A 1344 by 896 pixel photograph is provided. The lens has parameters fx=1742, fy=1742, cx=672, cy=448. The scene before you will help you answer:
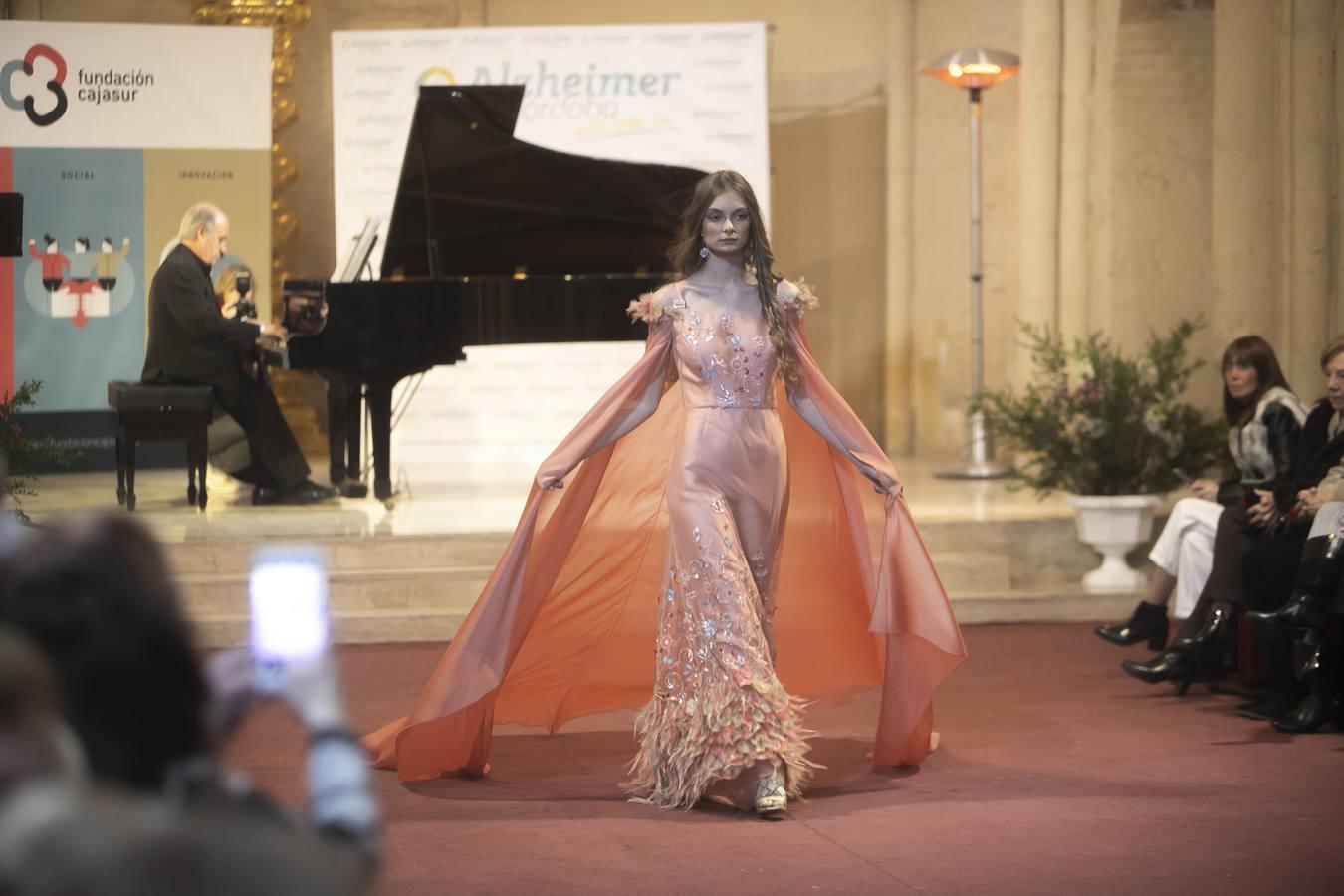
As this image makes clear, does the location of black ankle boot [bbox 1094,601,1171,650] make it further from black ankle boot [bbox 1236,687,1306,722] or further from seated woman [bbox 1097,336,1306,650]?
black ankle boot [bbox 1236,687,1306,722]

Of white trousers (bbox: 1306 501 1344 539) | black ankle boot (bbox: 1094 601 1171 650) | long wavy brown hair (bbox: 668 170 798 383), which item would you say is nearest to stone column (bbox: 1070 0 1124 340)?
black ankle boot (bbox: 1094 601 1171 650)

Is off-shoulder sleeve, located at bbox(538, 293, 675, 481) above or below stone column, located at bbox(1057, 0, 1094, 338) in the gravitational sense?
below

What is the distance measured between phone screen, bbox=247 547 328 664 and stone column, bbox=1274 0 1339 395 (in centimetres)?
767

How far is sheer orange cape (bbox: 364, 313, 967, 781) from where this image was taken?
4973mm

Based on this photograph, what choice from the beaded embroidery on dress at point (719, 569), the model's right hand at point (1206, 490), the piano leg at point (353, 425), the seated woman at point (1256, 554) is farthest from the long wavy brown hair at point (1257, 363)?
the piano leg at point (353, 425)

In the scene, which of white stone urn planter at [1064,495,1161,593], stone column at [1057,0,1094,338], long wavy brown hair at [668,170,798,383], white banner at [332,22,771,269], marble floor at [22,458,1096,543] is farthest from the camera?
white banner at [332,22,771,269]

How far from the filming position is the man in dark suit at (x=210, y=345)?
8625 millimetres

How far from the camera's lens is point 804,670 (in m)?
5.46

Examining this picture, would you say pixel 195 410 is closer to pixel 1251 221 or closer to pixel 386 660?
pixel 386 660

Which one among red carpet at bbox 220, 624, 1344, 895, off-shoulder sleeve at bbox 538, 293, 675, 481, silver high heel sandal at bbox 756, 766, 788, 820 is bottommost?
red carpet at bbox 220, 624, 1344, 895

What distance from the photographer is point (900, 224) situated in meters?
12.4

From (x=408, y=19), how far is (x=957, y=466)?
5132mm

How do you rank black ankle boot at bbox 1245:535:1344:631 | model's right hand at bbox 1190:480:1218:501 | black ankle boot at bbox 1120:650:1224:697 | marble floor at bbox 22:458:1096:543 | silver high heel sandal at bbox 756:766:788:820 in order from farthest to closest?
1. marble floor at bbox 22:458:1096:543
2. model's right hand at bbox 1190:480:1218:501
3. black ankle boot at bbox 1120:650:1224:697
4. black ankle boot at bbox 1245:535:1344:631
5. silver high heel sandal at bbox 756:766:788:820

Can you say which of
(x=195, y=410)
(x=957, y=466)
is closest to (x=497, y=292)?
(x=195, y=410)
